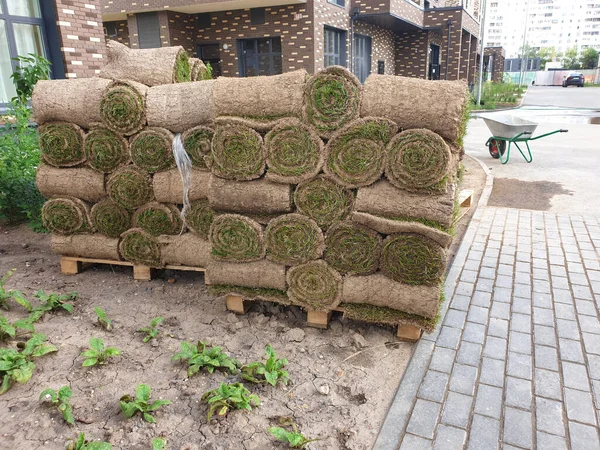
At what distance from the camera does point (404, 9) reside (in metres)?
23.4

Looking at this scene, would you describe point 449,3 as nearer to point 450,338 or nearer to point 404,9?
point 404,9

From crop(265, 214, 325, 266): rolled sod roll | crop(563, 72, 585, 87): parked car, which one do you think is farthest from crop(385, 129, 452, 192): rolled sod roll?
crop(563, 72, 585, 87): parked car

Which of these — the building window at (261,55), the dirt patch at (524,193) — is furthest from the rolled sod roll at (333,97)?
the building window at (261,55)

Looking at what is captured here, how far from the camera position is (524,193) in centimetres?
819

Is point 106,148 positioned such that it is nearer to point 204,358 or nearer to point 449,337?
point 204,358

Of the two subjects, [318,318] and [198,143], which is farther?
[198,143]

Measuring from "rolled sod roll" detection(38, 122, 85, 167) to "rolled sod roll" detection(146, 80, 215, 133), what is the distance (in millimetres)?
782

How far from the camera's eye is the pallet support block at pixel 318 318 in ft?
12.0

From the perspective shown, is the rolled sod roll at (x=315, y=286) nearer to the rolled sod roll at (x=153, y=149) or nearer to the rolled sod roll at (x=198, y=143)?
the rolled sod roll at (x=198, y=143)

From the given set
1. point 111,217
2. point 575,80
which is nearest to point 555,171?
point 111,217

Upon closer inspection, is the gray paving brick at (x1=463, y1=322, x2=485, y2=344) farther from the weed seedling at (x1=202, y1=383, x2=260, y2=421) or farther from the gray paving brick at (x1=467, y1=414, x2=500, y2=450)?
the weed seedling at (x1=202, y1=383, x2=260, y2=421)

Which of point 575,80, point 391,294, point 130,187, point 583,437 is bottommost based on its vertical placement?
point 583,437

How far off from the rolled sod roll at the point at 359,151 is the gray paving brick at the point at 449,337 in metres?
1.34

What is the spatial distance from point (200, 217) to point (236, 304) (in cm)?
89
